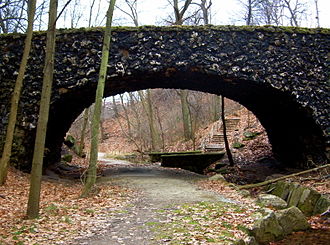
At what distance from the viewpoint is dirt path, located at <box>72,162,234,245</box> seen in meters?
4.98

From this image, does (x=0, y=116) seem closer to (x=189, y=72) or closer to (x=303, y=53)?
(x=189, y=72)

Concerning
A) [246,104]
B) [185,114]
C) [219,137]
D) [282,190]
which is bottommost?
[282,190]

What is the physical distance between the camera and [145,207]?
7172 millimetres

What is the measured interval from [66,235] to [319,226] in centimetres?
460

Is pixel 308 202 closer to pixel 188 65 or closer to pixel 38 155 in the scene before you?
pixel 38 155

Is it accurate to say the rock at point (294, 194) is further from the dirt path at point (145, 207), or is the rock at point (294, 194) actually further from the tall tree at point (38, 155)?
the tall tree at point (38, 155)

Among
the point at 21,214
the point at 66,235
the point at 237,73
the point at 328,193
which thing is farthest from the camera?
the point at 237,73

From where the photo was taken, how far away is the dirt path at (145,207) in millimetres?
4980

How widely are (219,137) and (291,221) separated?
15.7 meters

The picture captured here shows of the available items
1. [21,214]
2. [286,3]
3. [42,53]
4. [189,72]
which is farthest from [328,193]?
[286,3]

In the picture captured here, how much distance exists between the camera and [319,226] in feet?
20.9

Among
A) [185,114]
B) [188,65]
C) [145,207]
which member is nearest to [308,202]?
[145,207]

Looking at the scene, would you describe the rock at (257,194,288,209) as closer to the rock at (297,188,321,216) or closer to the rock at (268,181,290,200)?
the rock at (297,188,321,216)

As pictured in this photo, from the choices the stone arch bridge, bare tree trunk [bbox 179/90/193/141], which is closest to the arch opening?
the stone arch bridge
